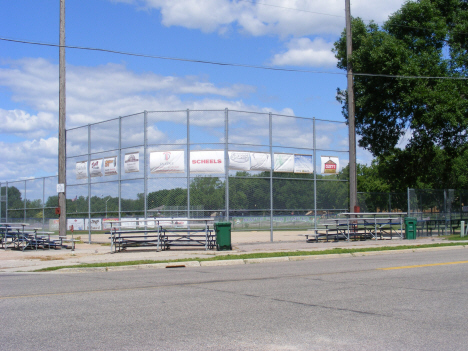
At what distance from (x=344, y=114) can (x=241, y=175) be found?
12.6 metres

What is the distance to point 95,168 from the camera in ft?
82.1

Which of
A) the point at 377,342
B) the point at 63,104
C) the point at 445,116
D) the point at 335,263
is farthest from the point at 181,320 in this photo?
the point at 445,116

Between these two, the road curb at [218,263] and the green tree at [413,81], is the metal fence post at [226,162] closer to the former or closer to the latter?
the road curb at [218,263]

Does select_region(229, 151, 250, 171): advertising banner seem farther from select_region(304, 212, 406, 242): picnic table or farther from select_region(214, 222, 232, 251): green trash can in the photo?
select_region(304, 212, 406, 242): picnic table

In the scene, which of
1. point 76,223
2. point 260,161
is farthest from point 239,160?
point 76,223

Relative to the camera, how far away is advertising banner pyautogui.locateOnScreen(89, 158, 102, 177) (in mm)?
24781

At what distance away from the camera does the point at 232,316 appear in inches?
266

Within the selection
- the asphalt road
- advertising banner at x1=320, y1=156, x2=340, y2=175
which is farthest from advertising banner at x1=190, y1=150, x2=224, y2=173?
the asphalt road

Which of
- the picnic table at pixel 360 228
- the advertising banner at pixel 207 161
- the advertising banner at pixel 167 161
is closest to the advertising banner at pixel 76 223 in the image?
the advertising banner at pixel 167 161

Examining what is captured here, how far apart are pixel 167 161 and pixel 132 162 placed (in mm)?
2080

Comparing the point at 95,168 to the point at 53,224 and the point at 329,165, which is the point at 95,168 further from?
the point at 329,165

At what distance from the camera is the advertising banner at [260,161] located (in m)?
22.3

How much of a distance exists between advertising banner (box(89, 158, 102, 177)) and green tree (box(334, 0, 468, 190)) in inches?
612

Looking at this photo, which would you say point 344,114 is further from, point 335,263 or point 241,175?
point 335,263
